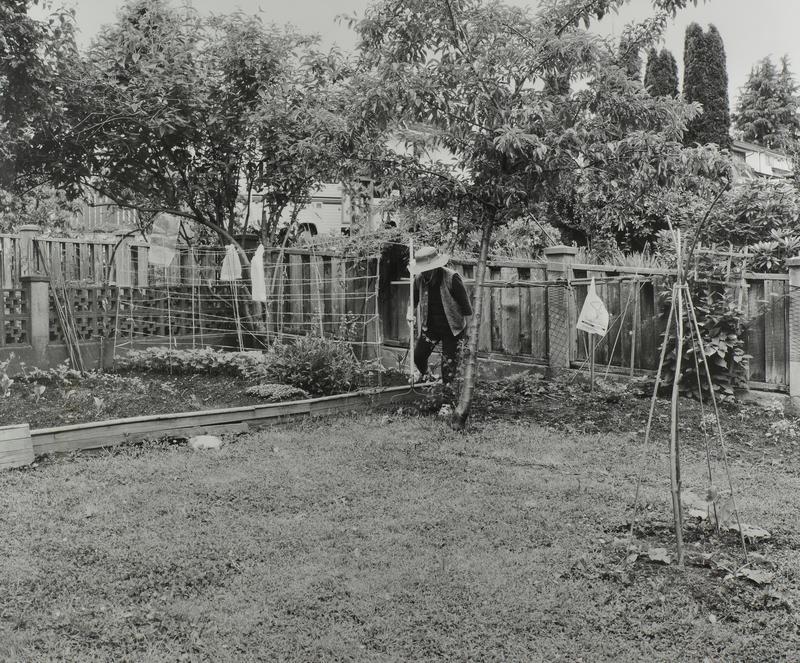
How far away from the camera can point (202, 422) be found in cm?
644

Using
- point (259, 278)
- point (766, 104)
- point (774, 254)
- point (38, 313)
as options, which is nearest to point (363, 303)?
point (259, 278)

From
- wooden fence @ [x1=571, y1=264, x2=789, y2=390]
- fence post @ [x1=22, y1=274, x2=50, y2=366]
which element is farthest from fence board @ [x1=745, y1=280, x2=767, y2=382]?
fence post @ [x1=22, y1=274, x2=50, y2=366]

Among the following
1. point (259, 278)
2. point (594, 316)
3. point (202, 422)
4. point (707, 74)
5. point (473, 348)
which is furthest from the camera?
point (707, 74)

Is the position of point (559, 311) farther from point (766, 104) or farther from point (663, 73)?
point (766, 104)

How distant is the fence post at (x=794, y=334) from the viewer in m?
6.68

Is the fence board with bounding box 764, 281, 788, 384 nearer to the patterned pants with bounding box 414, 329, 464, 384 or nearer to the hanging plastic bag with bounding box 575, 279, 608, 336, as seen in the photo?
the hanging plastic bag with bounding box 575, 279, 608, 336

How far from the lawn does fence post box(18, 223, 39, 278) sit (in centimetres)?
476

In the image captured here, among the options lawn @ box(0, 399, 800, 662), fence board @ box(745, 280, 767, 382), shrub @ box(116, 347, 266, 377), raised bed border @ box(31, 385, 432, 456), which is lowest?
lawn @ box(0, 399, 800, 662)

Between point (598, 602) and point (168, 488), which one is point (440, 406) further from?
point (598, 602)

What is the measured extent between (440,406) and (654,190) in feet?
9.77

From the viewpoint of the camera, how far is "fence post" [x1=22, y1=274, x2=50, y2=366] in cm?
912

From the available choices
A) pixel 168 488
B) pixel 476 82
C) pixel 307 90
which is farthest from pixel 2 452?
pixel 307 90

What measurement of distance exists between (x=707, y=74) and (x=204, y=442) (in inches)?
814

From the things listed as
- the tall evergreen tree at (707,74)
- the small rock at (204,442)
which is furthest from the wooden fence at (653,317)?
the tall evergreen tree at (707,74)
